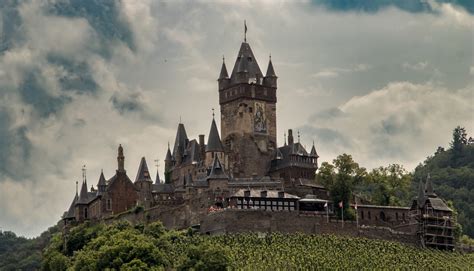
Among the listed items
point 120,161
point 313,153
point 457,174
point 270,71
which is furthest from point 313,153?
point 457,174

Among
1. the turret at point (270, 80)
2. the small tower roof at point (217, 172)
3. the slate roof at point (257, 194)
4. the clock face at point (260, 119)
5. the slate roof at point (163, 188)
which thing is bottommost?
the slate roof at point (257, 194)

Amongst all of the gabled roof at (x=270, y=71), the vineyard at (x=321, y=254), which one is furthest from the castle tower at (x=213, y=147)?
the vineyard at (x=321, y=254)

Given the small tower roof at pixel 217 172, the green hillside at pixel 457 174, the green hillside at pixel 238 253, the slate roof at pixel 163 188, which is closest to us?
the green hillside at pixel 238 253

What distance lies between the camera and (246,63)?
10825cm

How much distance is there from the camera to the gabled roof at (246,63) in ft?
354

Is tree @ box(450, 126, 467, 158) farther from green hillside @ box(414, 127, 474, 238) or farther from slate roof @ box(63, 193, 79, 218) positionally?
slate roof @ box(63, 193, 79, 218)

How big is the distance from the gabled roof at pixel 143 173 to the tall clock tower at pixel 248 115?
24.5ft

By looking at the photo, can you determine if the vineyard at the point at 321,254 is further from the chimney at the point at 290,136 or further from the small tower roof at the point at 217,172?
the chimney at the point at 290,136

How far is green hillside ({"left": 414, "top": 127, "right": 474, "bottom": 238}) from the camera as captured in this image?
148 meters

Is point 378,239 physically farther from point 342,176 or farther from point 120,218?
point 120,218

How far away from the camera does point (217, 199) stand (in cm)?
9838

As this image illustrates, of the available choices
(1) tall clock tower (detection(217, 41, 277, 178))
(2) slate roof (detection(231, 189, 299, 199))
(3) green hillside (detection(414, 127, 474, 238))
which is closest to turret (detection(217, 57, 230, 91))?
(1) tall clock tower (detection(217, 41, 277, 178))

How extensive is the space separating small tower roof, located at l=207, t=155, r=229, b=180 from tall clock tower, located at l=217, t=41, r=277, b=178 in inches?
148

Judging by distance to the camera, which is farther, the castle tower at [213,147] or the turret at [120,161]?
the turret at [120,161]
